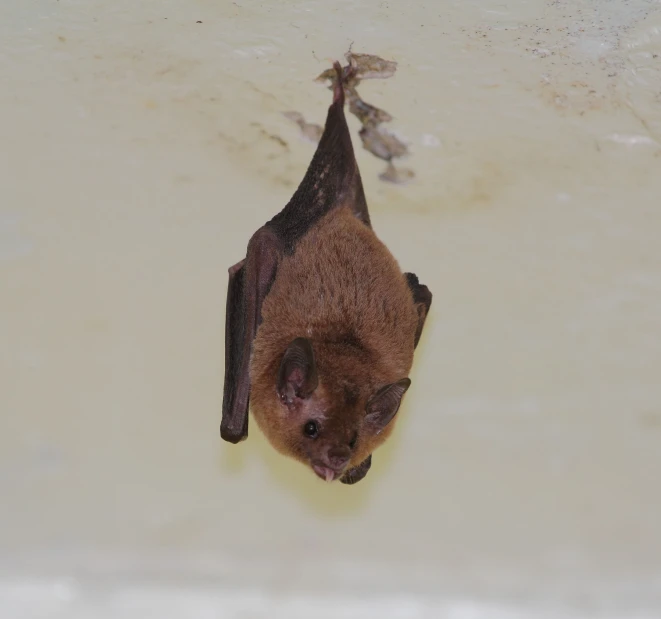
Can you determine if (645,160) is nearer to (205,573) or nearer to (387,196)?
(387,196)

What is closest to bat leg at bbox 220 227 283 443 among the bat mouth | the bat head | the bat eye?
the bat head

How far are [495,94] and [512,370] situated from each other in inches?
42.0

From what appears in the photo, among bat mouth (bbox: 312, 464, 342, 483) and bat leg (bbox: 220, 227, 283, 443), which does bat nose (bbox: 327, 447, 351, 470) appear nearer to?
bat mouth (bbox: 312, 464, 342, 483)

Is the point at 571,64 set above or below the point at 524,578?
above

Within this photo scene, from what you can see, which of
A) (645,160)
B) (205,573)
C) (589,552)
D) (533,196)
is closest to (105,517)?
(205,573)

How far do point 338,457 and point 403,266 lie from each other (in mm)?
1066

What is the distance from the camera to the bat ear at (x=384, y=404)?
9.24ft

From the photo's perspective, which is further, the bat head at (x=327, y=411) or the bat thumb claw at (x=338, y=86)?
the bat thumb claw at (x=338, y=86)

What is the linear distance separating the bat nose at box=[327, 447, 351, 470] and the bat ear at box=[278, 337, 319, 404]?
0.64 ft

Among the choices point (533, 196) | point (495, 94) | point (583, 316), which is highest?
point (495, 94)

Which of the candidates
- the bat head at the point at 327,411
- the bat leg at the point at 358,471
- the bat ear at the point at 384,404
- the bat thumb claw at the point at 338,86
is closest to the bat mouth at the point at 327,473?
the bat head at the point at 327,411

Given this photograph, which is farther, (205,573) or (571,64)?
(571,64)

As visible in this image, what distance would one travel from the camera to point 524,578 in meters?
3.42

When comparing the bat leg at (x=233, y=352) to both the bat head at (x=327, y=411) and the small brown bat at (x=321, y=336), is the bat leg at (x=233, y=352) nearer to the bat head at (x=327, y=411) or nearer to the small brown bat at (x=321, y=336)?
the small brown bat at (x=321, y=336)
